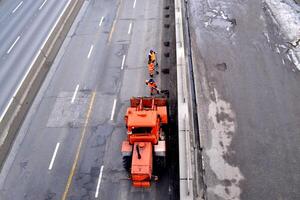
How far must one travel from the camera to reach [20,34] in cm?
2961

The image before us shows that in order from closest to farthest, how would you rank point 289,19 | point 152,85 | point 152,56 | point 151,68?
point 152,85, point 151,68, point 152,56, point 289,19

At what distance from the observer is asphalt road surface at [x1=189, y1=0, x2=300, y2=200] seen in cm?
1792

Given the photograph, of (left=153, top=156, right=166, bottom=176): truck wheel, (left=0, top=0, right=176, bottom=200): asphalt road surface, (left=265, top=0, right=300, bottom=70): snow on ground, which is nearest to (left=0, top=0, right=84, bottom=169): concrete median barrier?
(left=0, top=0, right=176, bottom=200): asphalt road surface

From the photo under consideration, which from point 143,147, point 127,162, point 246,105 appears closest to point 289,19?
point 246,105

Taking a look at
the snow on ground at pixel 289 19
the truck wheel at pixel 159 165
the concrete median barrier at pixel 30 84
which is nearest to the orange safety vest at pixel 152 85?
the truck wheel at pixel 159 165

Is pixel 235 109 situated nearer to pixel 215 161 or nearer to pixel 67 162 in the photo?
pixel 215 161

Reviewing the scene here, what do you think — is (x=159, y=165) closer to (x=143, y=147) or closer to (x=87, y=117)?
(x=143, y=147)

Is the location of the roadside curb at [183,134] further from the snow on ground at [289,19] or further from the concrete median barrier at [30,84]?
the concrete median barrier at [30,84]

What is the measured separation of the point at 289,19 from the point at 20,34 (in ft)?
80.3

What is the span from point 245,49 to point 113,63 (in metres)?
10.7

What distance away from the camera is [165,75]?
23.7 meters

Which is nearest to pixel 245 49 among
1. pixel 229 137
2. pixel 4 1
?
pixel 229 137

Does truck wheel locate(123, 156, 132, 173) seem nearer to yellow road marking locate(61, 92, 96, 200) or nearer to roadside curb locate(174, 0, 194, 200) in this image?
roadside curb locate(174, 0, 194, 200)

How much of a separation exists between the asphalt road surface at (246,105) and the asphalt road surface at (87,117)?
3.52 metres
